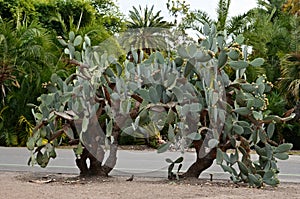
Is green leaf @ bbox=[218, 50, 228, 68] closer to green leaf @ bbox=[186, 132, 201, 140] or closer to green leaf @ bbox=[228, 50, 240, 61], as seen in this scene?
green leaf @ bbox=[228, 50, 240, 61]

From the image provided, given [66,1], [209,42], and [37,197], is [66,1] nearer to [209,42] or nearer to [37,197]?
[209,42]

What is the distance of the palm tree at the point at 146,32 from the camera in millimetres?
18125

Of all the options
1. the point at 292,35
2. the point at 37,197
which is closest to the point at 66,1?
the point at 292,35

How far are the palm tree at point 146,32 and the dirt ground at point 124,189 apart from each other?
9.68 m

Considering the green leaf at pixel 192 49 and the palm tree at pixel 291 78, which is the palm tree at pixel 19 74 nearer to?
the palm tree at pixel 291 78

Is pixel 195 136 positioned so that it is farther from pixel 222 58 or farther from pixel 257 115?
pixel 222 58

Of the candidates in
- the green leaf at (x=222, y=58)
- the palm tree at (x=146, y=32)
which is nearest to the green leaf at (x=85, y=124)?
the green leaf at (x=222, y=58)

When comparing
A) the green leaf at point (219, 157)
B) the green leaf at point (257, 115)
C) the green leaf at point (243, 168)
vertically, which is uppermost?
the green leaf at point (257, 115)

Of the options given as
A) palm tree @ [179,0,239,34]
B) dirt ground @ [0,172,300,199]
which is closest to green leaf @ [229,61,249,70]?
dirt ground @ [0,172,300,199]

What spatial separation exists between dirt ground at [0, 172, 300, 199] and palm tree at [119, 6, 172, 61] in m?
9.68

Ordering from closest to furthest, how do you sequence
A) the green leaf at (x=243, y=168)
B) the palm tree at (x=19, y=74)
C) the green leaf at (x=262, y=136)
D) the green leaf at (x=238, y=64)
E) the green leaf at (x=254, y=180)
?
the green leaf at (x=254, y=180) < the green leaf at (x=243, y=168) < the green leaf at (x=238, y=64) < the green leaf at (x=262, y=136) < the palm tree at (x=19, y=74)

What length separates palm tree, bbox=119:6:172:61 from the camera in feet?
59.5

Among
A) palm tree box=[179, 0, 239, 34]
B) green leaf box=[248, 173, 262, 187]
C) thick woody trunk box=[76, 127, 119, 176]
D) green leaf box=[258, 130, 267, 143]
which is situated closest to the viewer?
green leaf box=[248, 173, 262, 187]

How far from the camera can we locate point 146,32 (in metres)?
20.1
